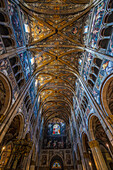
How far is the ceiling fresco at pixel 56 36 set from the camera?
9.97 m

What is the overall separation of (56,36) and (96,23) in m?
5.12

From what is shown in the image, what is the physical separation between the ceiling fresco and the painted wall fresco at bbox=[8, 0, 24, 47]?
57.2 inches

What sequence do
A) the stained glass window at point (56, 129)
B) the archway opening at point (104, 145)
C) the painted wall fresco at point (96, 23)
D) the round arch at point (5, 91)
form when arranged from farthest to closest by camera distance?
1. the stained glass window at point (56, 129)
2. the archway opening at point (104, 145)
3. the painted wall fresco at point (96, 23)
4. the round arch at point (5, 91)

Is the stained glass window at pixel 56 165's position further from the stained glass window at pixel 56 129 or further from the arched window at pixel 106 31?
the arched window at pixel 106 31

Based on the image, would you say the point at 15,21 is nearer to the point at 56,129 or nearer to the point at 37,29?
the point at 37,29

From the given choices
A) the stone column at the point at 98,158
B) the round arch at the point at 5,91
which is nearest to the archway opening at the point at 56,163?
the stone column at the point at 98,158

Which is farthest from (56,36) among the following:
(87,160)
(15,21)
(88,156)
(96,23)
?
(87,160)

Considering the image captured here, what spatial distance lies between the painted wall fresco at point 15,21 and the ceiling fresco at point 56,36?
145 cm

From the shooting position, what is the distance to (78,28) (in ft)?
36.4

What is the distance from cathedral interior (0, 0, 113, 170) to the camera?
6895mm

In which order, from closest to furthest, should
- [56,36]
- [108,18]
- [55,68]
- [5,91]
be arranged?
[108,18] < [5,91] < [56,36] < [55,68]

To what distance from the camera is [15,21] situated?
26.9 ft

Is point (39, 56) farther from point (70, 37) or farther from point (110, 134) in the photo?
point (110, 134)

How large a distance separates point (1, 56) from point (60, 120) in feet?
78.5
